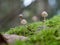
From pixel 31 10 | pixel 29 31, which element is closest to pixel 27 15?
pixel 31 10

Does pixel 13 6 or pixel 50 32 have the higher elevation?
pixel 13 6

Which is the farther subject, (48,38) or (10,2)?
(10,2)

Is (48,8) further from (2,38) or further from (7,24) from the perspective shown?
(2,38)

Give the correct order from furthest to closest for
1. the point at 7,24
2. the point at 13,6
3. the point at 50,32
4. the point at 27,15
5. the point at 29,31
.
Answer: the point at 27,15, the point at 13,6, the point at 7,24, the point at 29,31, the point at 50,32

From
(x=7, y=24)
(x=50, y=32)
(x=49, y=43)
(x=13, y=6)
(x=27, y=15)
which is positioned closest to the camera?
(x=49, y=43)

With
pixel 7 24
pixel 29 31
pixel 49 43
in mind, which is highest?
pixel 7 24

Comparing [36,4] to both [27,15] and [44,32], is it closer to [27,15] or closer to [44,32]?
[27,15]

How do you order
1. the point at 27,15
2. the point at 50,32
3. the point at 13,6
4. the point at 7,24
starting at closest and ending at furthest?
the point at 50,32, the point at 7,24, the point at 13,6, the point at 27,15

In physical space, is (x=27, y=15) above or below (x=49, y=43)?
above

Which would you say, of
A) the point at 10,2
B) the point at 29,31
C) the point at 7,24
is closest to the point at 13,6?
the point at 10,2
